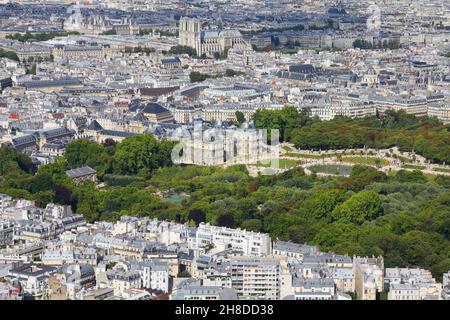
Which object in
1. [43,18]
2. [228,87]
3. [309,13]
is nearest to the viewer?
[228,87]

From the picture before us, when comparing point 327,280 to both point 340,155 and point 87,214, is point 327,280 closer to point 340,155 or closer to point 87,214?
point 87,214

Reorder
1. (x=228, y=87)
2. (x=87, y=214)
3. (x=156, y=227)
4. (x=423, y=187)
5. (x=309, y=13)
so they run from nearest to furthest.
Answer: (x=156, y=227) < (x=87, y=214) < (x=423, y=187) < (x=228, y=87) < (x=309, y=13)

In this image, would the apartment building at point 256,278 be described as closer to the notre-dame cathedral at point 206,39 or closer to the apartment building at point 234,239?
the apartment building at point 234,239

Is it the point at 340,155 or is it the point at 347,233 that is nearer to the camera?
the point at 347,233

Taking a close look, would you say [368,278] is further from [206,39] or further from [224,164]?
[206,39]

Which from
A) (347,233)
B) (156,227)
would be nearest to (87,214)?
(156,227)
